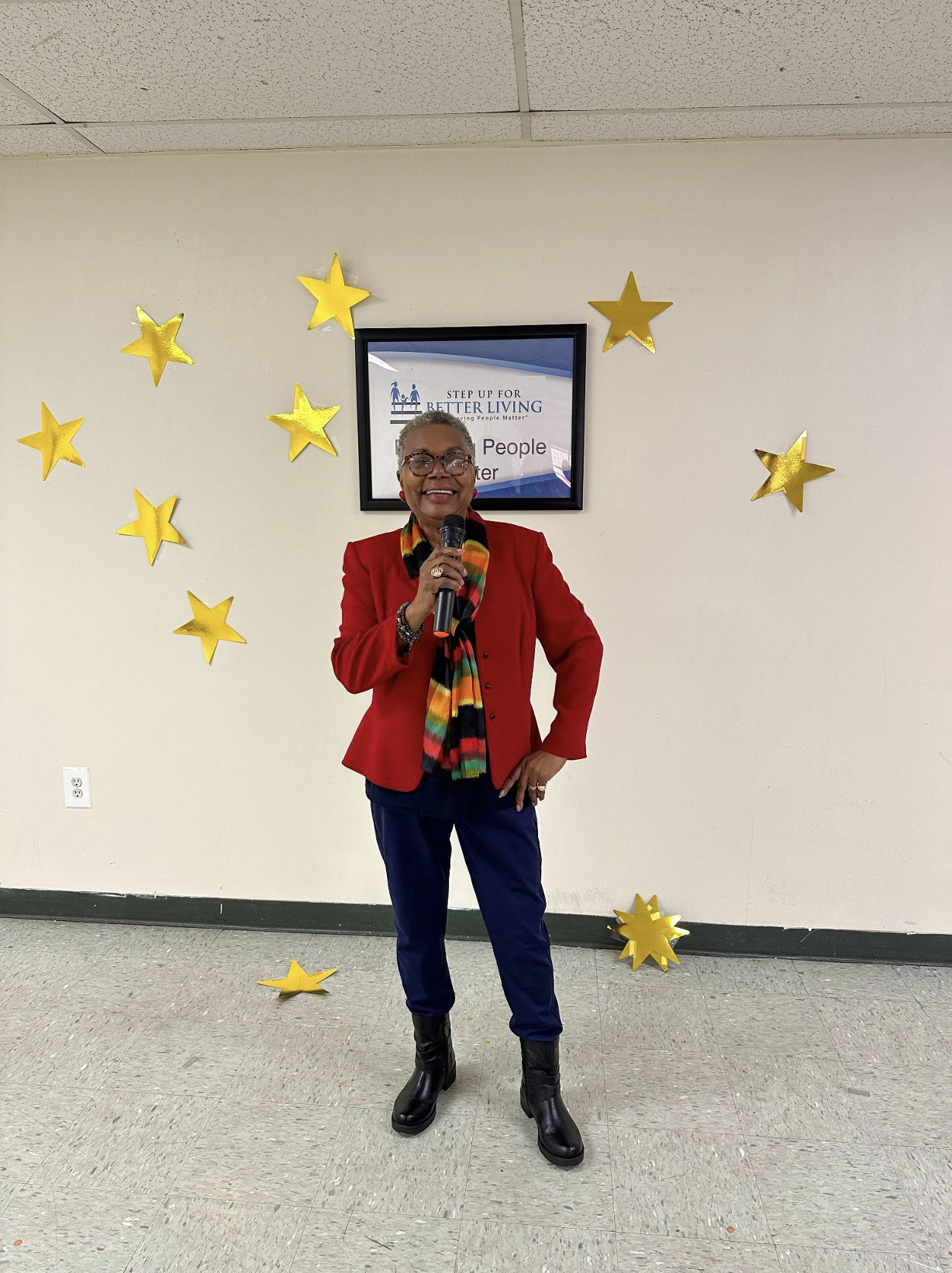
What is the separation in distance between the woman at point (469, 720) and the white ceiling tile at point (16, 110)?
1.34 m

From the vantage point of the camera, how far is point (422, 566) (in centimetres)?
153

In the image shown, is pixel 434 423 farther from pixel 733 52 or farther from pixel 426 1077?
pixel 426 1077

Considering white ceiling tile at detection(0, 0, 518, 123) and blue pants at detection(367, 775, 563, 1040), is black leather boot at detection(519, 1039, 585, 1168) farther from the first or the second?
white ceiling tile at detection(0, 0, 518, 123)

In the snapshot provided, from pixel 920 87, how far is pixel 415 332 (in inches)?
52.1

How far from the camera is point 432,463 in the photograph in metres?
1.66

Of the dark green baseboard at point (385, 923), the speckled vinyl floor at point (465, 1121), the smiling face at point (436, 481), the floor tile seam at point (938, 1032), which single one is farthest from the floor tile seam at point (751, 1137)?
the smiling face at point (436, 481)

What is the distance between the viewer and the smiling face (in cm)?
166

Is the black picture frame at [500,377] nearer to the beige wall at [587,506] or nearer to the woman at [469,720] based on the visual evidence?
the beige wall at [587,506]

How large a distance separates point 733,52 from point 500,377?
903 mm

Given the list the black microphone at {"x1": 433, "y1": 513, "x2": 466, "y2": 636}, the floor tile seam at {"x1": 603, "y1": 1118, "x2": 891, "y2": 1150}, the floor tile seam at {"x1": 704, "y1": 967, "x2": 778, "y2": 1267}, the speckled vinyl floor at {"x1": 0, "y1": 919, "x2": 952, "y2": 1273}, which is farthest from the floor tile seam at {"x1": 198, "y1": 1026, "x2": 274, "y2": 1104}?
the black microphone at {"x1": 433, "y1": 513, "x2": 466, "y2": 636}

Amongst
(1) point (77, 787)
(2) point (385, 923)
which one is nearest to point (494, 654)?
(2) point (385, 923)

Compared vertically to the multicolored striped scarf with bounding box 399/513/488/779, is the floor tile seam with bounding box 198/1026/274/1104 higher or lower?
lower

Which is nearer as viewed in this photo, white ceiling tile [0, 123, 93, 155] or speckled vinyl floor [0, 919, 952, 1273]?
speckled vinyl floor [0, 919, 952, 1273]

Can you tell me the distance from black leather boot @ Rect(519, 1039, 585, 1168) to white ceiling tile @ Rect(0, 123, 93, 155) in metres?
2.53
